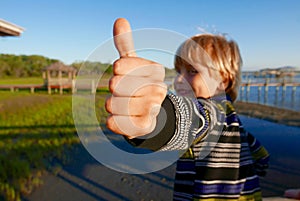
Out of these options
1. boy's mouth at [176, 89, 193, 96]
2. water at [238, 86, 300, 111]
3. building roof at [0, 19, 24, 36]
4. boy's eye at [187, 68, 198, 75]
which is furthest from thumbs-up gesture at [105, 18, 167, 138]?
water at [238, 86, 300, 111]

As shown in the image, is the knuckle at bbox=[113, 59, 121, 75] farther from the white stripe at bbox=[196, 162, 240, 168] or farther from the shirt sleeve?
the white stripe at bbox=[196, 162, 240, 168]

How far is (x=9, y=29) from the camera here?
406 centimetres

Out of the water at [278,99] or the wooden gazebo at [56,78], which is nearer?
the water at [278,99]

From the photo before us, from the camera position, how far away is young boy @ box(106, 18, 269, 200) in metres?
0.55

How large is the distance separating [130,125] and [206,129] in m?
0.26

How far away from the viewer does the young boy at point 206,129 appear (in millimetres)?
548

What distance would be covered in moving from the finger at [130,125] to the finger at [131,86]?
4cm

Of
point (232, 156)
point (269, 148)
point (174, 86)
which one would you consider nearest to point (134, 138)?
point (174, 86)

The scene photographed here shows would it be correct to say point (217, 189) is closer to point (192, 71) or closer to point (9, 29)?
point (192, 71)

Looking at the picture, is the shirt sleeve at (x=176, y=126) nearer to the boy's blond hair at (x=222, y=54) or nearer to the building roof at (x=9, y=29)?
the boy's blond hair at (x=222, y=54)

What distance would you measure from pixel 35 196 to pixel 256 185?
263 cm

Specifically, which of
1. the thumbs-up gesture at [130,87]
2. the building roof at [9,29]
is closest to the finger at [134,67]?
the thumbs-up gesture at [130,87]

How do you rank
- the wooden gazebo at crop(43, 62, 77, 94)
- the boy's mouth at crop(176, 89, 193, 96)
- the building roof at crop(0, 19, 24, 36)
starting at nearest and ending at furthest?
1. the boy's mouth at crop(176, 89, 193, 96)
2. the building roof at crop(0, 19, 24, 36)
3. the wooden gazebo at crop(43, 62, 77, 94)

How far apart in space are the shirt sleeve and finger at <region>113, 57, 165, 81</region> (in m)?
0.13
